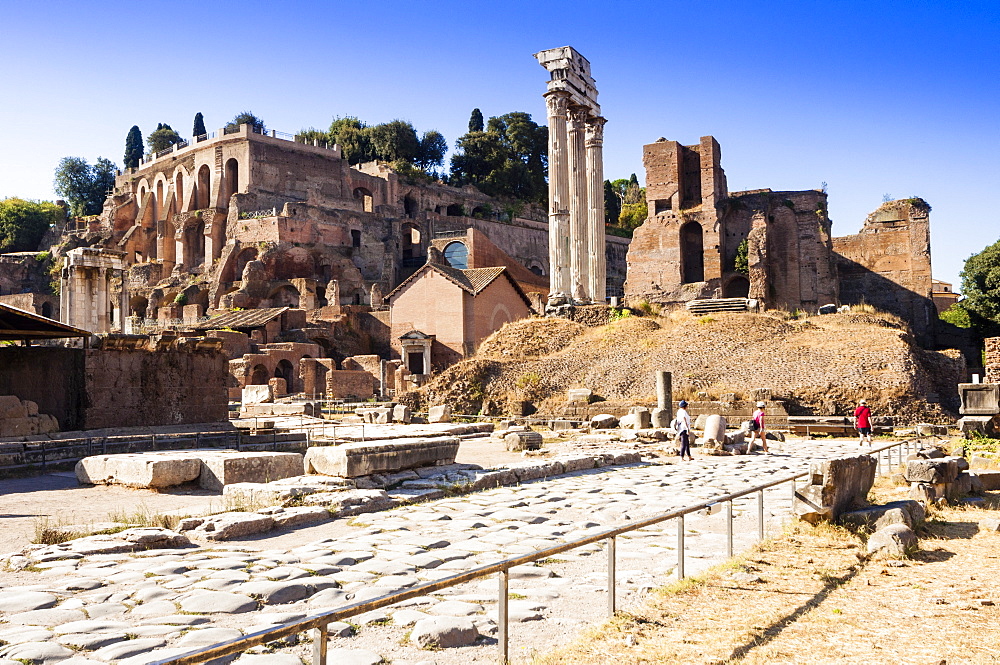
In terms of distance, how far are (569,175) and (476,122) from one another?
57.2 metres

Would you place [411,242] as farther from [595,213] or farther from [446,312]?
[595,213]

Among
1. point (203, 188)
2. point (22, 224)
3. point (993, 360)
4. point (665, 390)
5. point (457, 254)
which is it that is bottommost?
point (665, 390)

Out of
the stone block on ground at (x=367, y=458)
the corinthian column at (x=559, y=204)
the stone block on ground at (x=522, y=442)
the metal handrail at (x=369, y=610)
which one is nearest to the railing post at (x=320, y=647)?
the metal handrail at (x=369, y=610)

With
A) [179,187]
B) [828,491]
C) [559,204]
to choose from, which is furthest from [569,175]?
[179,187]

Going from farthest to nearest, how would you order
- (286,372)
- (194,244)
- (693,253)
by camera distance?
(194,244), (693,253), (286,372)

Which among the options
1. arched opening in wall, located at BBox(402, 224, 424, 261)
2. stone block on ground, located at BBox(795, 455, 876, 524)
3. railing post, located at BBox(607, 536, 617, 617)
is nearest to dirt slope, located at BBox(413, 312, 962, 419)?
stone block on ground, located at BBox(795, 455, 876, 524)

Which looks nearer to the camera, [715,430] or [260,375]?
[715,430]

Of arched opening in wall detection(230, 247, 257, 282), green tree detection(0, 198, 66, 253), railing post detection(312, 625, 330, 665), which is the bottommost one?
railing post detection(312, 625, 330, 665)

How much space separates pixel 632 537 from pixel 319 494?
361cm

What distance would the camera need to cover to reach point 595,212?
117 feet

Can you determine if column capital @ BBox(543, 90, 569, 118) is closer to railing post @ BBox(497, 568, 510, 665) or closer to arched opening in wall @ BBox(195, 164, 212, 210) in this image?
railing post @ BBox(497, 568, 510, 665)

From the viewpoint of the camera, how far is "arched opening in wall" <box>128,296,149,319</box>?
2388 inches

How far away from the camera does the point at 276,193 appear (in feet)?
224

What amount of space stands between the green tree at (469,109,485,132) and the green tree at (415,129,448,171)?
3.75 meters
